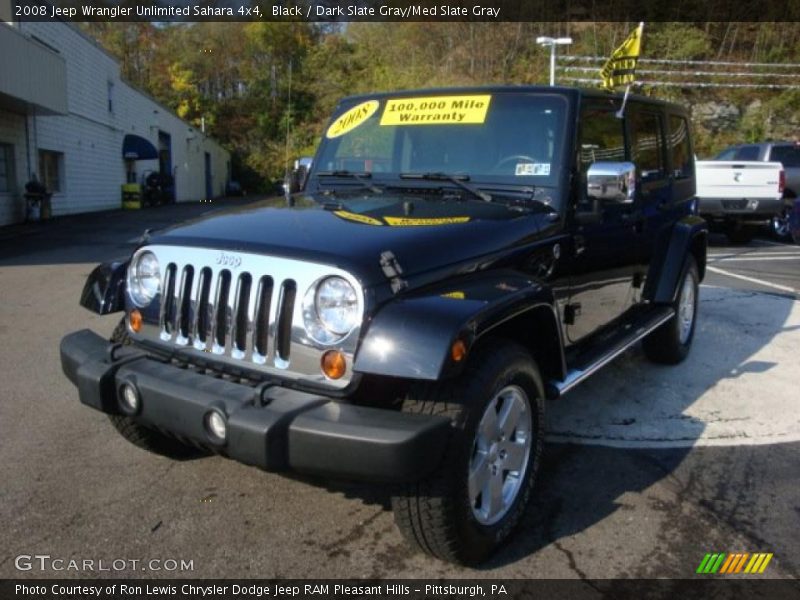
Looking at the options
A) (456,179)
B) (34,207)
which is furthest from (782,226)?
(34,207)

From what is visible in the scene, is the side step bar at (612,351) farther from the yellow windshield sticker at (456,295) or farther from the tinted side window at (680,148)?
the tinted side window at (680,148)

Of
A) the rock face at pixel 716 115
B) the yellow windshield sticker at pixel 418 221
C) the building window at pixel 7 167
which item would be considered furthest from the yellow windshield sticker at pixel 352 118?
the rock face at pixel 716 115

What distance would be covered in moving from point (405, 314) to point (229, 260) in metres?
0.77

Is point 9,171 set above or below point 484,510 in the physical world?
above

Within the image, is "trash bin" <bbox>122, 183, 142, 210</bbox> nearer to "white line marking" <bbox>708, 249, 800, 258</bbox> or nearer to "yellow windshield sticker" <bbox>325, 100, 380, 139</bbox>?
"white line marking" <bbox>708, 249, 800, 258</bbox>

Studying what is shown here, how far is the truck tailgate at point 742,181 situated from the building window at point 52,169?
18.6 meters

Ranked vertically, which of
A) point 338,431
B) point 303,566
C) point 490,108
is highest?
point 490,108

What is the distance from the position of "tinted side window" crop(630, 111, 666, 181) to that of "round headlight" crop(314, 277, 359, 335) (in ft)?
8.96

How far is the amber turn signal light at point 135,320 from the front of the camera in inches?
123

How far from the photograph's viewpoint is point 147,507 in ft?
10.5

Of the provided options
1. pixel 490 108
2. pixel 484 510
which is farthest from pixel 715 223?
pixel 484 510

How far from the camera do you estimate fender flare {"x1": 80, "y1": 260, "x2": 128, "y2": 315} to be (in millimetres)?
3266

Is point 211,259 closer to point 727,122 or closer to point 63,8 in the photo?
point 63,8

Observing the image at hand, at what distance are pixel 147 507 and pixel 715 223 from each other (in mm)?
12927
